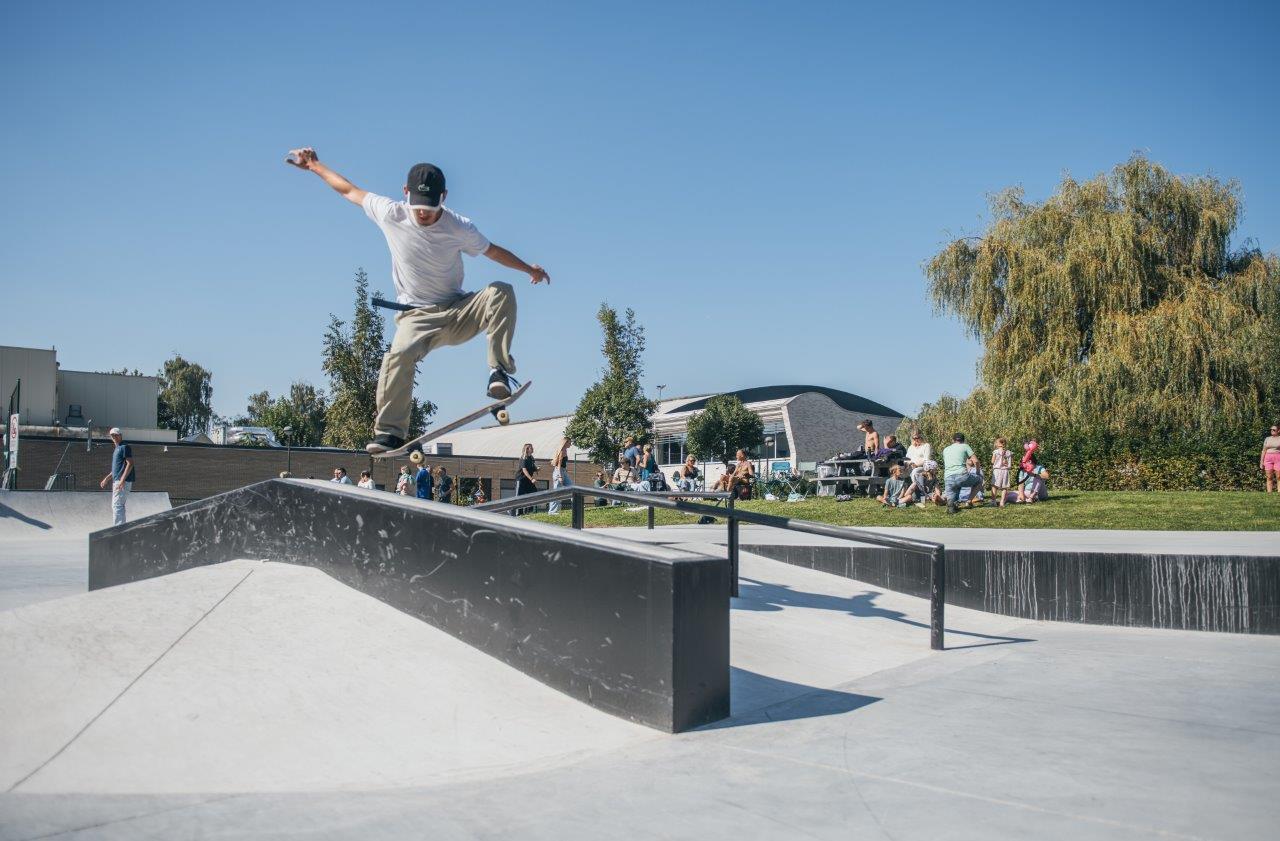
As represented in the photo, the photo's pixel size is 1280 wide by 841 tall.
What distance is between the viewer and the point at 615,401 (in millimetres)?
42844

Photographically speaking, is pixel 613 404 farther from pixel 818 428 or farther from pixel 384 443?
pixel 384 443

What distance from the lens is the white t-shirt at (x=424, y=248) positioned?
5.99m

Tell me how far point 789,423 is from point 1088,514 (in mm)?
37852

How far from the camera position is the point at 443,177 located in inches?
235

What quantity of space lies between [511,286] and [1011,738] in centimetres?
443

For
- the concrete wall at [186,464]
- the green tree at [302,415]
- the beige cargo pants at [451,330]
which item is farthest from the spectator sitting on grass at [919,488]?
the green tree at [302,415]

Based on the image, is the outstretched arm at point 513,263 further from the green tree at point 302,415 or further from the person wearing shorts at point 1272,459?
the green tree at point 302,415

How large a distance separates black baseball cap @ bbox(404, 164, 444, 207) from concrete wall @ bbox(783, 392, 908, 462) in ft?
151

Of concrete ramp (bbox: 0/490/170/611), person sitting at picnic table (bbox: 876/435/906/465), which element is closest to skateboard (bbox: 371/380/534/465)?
concrete ramp (bbox: 0/490/170/611)

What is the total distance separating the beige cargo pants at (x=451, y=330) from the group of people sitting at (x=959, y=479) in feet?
34.4

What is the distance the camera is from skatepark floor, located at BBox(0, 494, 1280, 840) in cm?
252

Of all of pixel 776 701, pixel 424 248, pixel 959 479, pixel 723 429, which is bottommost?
pixel 776 701

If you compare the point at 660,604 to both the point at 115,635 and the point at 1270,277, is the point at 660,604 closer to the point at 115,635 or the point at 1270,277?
the point at 115,635

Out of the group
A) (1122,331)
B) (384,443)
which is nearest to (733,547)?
(384,443)
